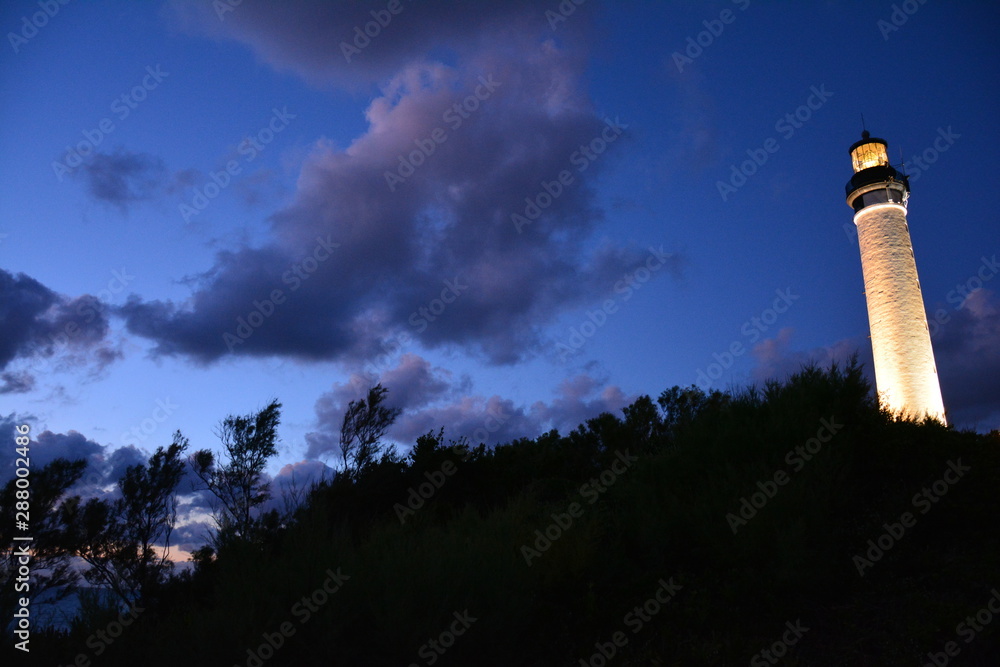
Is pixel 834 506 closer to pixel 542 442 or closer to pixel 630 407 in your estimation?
pixel 542 442

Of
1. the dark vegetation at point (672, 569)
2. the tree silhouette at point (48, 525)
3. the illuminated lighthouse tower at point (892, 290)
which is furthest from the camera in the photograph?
the illuminated lighthouse tower at point (892, 290)

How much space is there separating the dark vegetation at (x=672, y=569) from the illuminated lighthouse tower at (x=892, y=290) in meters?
11.5

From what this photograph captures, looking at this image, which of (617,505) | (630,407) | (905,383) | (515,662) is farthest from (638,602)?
(630,407)

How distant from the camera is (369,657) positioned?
5.82m

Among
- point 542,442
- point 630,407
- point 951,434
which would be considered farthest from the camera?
point 630,407

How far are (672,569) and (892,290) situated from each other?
1844cm

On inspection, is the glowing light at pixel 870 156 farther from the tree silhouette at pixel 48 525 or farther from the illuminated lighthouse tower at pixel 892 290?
the tree silhouette at pixel 48 525

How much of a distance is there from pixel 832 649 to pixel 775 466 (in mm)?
3206

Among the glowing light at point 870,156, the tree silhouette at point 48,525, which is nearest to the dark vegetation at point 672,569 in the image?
the tree silhouette at point 48,525

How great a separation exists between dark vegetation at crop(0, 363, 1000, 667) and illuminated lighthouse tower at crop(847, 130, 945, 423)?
37.8ft

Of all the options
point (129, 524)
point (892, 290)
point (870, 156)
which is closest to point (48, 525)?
point (129, 524)

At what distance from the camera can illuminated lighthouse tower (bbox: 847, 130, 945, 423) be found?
20.0 meters

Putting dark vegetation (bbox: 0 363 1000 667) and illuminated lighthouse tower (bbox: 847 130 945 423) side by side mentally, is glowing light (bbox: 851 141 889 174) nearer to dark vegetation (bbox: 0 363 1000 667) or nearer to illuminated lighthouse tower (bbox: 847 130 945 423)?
illuminated lighthouse tower (bbox: 847 130 945 423)

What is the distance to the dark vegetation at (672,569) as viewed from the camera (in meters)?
5.97
